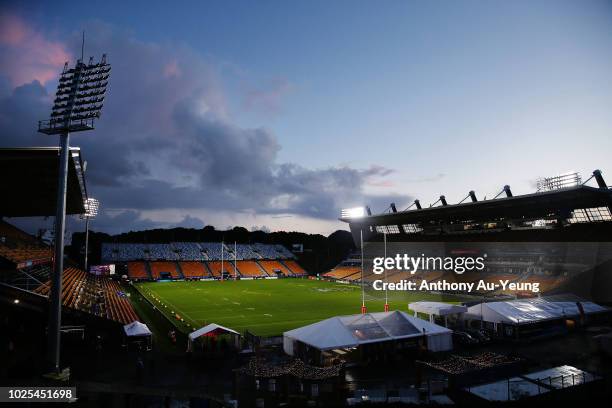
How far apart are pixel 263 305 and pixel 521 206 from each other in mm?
34199

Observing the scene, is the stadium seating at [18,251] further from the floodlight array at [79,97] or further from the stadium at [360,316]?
the floodlight array at [79,97]

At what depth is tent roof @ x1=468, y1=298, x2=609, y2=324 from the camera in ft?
91.9

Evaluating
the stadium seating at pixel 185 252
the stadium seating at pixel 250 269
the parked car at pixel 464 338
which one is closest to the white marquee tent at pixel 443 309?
the parked car at pixel 464 338

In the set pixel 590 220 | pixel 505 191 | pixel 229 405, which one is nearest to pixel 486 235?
pixel 505 191

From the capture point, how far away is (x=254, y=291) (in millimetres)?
63781

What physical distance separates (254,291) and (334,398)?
48784mm

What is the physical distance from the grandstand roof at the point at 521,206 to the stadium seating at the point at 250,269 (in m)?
39.3

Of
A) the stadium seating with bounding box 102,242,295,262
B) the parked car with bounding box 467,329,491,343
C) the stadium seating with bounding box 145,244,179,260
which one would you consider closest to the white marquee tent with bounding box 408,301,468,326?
the parked car with bounding box 467,329,491,343

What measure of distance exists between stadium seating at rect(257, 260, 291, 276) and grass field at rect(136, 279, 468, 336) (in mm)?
34003

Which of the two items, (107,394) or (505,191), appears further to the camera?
(505,191)

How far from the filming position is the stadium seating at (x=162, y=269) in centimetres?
8700

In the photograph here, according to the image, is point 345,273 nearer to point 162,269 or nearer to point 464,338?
point 162,269

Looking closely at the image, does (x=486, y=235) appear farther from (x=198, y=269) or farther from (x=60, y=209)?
(x=198, y=269)

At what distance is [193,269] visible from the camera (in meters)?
94.0
